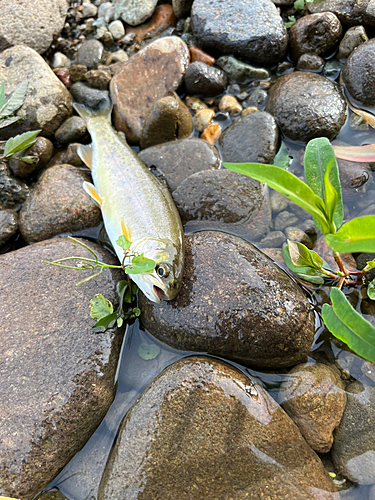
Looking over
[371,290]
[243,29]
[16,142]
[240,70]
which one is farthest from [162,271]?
[243,29]

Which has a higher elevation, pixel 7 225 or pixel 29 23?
pixel 29 23

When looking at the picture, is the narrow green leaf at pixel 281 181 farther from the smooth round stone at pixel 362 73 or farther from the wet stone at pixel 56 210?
the smooth round stone at pixel 362 73

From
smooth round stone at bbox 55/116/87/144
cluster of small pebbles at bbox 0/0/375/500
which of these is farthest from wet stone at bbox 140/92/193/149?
smooth round stone at bbox 55/116/87/144

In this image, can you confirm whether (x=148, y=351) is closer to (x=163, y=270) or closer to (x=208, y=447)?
(x=163, y=270)

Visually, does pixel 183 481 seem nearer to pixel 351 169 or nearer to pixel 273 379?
pixel 273 379

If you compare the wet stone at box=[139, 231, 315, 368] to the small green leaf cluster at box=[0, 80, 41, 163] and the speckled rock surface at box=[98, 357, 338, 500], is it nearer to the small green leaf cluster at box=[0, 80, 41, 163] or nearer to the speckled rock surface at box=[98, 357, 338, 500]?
the speckled rock surface at box=[98, 357, 338, 500]

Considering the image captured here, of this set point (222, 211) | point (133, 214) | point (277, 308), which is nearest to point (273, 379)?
point (277, 308)
